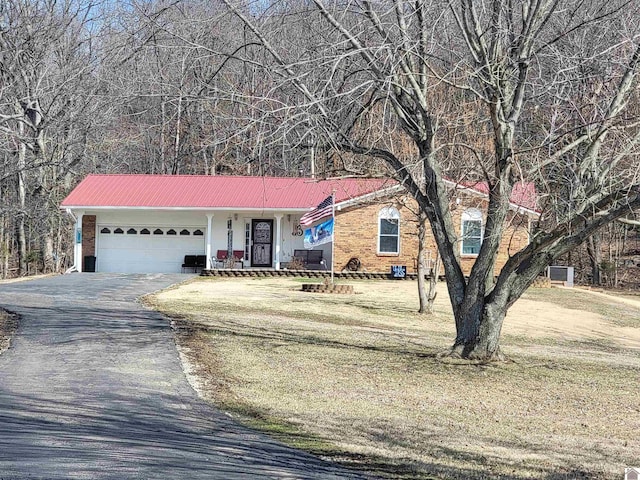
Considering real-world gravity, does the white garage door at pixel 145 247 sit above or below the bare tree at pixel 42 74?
below

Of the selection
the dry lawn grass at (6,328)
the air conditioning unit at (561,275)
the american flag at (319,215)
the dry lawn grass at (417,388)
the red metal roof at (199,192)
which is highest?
the red metal roof at (199,192)

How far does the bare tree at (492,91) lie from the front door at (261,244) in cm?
2021

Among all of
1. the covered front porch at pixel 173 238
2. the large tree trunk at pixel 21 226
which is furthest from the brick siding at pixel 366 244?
the large tree trunk at pixel 21 226

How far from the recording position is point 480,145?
1719 cm

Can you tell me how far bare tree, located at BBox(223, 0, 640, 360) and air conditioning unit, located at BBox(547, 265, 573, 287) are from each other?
20.2 metres

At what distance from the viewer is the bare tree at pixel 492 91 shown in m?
10.5

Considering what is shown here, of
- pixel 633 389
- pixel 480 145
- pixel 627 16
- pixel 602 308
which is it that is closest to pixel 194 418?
pixel 633 389

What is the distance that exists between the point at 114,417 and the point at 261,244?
2500 centimetres

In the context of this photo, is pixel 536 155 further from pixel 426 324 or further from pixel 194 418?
pixel 426 324

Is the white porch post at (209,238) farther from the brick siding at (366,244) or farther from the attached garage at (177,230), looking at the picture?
Answer: the brick siding at (366,244)

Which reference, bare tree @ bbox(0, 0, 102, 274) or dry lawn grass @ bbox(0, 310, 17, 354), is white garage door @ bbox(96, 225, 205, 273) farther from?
dry lawn grass @ bbox(0, 310, 17, 354)

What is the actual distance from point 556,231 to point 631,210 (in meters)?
1.17

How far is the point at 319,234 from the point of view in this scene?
91.6ft

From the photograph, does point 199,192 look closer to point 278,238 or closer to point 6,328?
point 278,238
